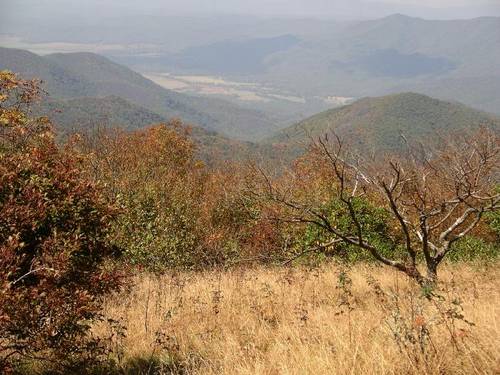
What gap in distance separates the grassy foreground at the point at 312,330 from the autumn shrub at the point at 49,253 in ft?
3.96

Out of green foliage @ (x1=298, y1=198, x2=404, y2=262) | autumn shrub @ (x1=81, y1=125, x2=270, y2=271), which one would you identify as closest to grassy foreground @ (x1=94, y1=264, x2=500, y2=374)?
autumn shrub @ (x1=81, y1=125, x2=270, y2=271)

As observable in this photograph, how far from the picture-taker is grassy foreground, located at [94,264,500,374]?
3990 millimetres

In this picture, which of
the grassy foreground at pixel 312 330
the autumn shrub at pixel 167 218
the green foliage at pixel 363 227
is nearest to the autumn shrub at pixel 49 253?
the grassy foreground at pixel 312 330

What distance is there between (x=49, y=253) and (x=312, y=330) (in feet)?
10.5

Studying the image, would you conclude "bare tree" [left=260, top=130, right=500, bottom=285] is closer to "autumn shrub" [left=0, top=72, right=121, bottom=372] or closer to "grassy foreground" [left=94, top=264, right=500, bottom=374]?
"grassy foreground" [left=94, top=264, right=500, bottom=374]

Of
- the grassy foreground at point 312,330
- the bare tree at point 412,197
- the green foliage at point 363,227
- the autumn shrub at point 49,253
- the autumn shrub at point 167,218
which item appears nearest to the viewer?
the autumn shrub at point 49,253

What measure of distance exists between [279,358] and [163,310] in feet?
12.2

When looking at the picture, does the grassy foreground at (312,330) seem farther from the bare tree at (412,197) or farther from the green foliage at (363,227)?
the green foliage at (363,227)

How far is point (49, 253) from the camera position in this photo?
4.11m

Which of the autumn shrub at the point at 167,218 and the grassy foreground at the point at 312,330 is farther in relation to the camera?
the autumn shrub at the point at 167,218

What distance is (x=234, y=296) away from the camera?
341 inches

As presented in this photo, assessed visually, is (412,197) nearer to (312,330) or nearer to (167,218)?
(312,330)

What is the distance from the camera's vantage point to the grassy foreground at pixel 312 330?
3.99m

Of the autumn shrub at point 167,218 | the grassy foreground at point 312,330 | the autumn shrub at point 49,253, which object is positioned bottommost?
the autumn shrub at point 167,218
